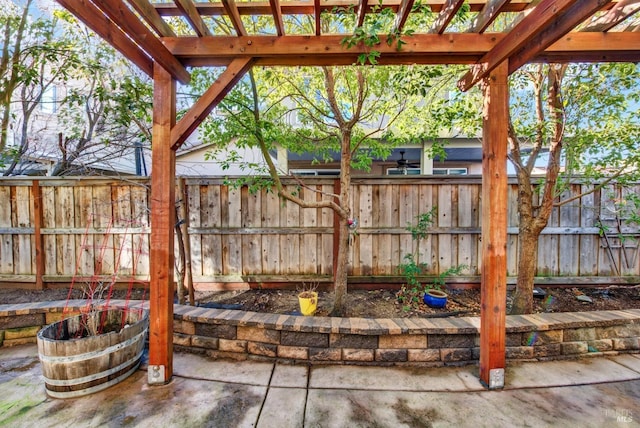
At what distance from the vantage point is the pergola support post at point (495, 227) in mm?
1917

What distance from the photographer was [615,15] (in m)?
1.72

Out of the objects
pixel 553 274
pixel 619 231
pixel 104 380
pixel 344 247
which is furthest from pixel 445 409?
pixel 619 231

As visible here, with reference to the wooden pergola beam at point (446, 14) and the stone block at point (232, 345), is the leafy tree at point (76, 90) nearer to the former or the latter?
the stone block at point (232, 345)

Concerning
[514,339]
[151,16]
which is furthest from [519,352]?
[151,16]

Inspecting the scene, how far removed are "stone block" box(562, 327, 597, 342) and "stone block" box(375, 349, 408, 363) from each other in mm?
1407

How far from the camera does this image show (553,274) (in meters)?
3.55

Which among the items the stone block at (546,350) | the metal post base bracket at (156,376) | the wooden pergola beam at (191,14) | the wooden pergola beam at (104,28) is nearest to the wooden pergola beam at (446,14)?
the wooden pergola beam at (191,14)

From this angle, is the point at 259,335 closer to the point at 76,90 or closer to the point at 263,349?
the point at 263,349

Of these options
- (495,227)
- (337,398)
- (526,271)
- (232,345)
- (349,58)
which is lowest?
(337,398)

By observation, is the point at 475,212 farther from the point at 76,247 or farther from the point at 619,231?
the point at 76,247

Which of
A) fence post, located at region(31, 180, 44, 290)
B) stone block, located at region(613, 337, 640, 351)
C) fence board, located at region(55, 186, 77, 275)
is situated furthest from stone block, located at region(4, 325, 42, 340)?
stone block, located at region(613, 337, 640, 351)

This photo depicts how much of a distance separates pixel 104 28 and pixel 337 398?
2.70 metres

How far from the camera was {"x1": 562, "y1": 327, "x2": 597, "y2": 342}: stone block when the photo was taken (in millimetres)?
2307

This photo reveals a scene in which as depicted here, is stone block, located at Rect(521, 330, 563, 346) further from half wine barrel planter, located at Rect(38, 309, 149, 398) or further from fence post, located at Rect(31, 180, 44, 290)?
fence post, located at Rect(31, 180, 44, 290)
